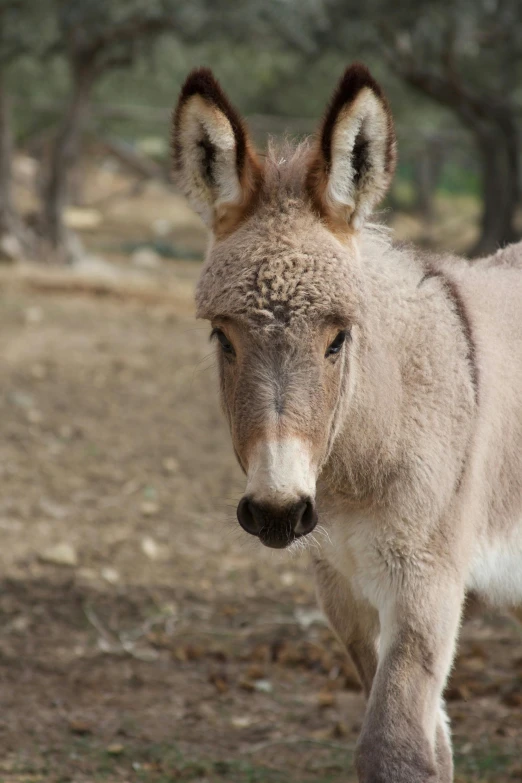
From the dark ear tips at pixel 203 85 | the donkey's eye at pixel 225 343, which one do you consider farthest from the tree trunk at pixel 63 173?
the donkey's eye at pixel 225 343

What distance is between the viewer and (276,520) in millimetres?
2736

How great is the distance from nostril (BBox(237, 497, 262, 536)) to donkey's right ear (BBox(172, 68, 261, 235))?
3.23 feet

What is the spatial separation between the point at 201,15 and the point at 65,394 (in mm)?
7904

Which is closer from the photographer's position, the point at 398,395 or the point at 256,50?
the point at 398,395

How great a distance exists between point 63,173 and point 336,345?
46.2 feet

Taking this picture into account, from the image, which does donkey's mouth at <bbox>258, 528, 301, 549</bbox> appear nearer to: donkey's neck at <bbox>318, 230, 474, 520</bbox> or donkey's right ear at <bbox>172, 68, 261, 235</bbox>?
donkey's neck at <bbox>318, 230, 474, 520</bbox>

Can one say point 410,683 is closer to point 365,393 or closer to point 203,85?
point 365,393

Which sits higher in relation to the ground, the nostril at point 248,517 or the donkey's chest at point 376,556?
the nostril at point 248,517

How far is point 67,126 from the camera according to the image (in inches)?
633

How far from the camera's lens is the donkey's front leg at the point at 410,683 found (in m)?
3.18

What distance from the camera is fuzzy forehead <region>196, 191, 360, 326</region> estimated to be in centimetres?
295

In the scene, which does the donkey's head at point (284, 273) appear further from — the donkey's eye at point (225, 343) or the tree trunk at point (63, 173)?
the tree trunk at point (63, 173)

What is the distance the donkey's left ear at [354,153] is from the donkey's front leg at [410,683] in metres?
1.23

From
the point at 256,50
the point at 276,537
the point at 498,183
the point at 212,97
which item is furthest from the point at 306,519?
the point at 498,183
